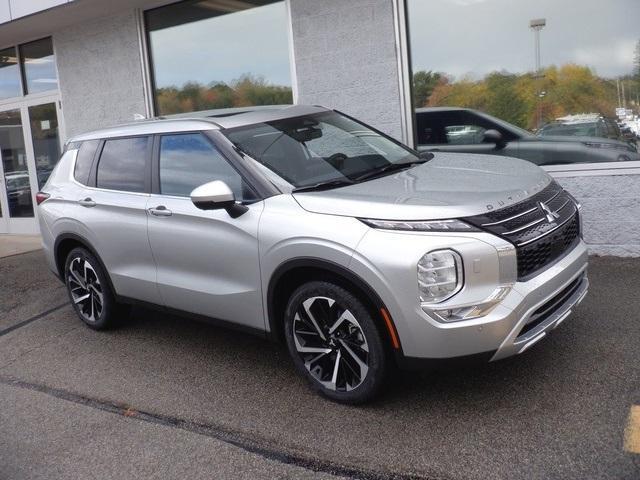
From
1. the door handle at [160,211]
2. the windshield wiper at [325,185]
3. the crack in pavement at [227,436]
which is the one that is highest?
the windshield wiper at [325,185]

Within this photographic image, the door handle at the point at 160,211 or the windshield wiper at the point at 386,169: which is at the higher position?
the windshield wiper at the point at 386,169

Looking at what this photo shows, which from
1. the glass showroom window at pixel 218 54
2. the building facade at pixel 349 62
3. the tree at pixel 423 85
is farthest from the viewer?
the glass showroom window at pixel 218 54

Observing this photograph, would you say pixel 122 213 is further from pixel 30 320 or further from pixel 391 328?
pixel 391 328

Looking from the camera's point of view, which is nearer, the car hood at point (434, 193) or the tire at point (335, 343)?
the car hood at point (434, 193)

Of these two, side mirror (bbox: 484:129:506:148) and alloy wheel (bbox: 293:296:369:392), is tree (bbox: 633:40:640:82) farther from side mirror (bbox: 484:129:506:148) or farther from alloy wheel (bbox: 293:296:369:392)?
alloy wheel (bbox: 293:296:369:392)

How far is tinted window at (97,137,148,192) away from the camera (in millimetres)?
5105

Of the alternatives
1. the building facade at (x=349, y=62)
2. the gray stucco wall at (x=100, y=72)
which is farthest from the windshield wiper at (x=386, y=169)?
the gray stucco wall at (x=100, y=72)

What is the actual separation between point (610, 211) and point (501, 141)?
51.2 inches

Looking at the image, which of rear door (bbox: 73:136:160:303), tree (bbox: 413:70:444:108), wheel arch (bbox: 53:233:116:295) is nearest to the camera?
rear door (bbox: 73:136:160:303)

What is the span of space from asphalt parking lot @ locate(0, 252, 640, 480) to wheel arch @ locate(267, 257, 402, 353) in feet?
1.61

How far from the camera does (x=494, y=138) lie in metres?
7.11

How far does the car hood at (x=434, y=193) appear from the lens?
3516 millimetres

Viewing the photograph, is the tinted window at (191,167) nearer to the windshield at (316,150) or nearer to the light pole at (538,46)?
the windshield at (316,150)

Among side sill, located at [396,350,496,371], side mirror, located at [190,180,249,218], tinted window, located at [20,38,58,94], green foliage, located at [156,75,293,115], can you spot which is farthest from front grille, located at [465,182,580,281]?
tinted window, located at [20,38,58,94]
